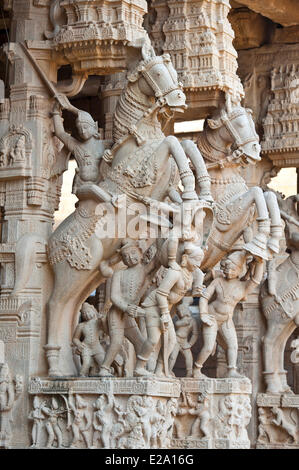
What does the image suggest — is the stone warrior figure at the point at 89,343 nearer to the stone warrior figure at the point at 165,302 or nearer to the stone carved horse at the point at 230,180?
the stone warrior figure at the point at 165,302

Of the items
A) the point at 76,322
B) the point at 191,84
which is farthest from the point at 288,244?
the point at 76,322

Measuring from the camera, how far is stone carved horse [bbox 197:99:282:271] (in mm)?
Answer: 13960

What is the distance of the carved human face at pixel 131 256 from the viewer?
41.0 feet

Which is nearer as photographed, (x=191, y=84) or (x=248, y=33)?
(x=191, y=84)

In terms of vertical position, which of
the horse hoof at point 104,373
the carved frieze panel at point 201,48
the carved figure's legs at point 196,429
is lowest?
the carved figure's legs at point 196,429

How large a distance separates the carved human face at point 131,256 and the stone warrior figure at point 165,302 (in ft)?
1.26

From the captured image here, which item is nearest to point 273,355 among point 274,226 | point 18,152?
point 274,226

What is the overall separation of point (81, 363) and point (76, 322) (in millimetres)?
395

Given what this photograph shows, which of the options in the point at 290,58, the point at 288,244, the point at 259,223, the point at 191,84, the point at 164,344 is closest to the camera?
the point at 164,344

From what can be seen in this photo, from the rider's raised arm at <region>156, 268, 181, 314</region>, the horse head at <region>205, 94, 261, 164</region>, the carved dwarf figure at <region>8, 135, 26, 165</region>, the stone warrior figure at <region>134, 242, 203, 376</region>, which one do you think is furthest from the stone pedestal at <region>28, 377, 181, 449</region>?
the horse head at <region>205, 94, 261, 164</region>

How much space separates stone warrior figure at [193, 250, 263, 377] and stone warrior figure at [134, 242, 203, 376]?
1587 mm

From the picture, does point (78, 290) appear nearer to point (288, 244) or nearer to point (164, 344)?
point (164, 344)

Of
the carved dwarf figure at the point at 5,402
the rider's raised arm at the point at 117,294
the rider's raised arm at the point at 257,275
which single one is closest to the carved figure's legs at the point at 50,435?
the carved dwarf figure at the point at 5,402

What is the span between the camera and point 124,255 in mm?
12539
